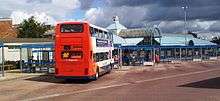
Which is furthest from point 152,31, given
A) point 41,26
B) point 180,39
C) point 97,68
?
point 97,68

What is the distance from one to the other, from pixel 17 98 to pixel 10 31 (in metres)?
54.9

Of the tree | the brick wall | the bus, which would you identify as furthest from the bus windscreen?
the tree

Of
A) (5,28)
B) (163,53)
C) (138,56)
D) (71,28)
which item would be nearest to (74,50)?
(71,28)

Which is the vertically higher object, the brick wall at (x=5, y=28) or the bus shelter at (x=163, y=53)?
the brick wall at (x=5, y=28)

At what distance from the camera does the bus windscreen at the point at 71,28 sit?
28984 millimetres

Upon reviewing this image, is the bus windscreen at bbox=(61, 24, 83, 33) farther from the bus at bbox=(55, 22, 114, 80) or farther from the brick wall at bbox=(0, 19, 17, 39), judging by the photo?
the brick wall at bbox=(0, 19, 17, 39)

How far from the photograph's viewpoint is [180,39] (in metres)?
96.9

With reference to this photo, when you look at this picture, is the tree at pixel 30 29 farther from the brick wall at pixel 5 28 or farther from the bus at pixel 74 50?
the bus at pixel 74 50

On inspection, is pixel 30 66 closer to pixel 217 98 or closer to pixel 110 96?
pixel 110 96

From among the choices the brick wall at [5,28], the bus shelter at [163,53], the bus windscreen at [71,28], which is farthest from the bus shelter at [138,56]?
the bus windscreen at [71,28]

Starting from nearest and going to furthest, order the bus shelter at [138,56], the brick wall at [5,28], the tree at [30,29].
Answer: the bus shelter at [138,56]
the brick wall at [5,28]
the tree at [30,29]

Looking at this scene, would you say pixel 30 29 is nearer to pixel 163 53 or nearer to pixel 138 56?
pixel 163 53

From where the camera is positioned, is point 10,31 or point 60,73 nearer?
point 60,73

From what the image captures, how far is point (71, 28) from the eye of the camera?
29109mm
